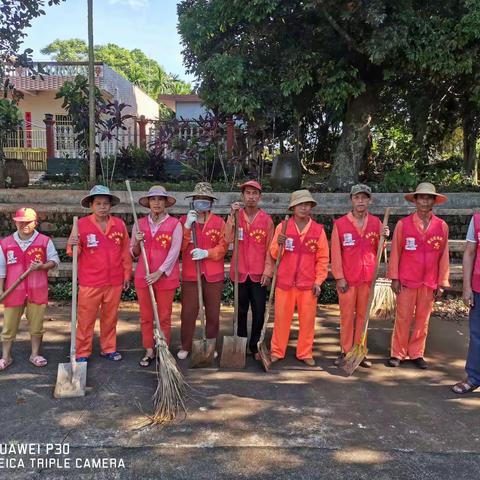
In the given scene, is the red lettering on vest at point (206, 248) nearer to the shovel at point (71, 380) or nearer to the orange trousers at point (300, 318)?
the orange trousers at point (300, 318)

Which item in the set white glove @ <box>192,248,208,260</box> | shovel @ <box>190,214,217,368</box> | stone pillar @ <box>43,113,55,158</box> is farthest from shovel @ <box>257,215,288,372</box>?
stone pillar @ <box>43,113,55,158</box>

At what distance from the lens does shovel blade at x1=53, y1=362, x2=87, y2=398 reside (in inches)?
148

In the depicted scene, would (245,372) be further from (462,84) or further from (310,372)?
(462,84)

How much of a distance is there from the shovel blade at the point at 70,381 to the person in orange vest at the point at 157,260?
27.4 inches

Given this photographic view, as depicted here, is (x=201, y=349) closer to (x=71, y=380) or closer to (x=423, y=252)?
(x=71, y=380)

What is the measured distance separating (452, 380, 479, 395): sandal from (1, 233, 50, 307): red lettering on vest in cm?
367

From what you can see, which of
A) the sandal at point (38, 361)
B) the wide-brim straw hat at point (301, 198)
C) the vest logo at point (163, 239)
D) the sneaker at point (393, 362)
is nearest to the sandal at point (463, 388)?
the sneaker at point (393, 362)

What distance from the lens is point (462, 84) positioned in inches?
344

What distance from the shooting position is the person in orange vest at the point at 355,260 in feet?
14.6

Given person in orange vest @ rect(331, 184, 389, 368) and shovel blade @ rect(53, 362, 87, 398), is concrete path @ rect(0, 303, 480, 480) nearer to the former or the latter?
shovel blade @ rect(53, 362, 87, 398)

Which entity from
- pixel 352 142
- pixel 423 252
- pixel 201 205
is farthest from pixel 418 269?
pixel 352 142

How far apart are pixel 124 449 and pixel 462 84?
8.57 meters

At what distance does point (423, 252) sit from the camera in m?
4.43

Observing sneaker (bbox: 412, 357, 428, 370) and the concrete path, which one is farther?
sneaker (bbox: 412, 357, 428, 370)
